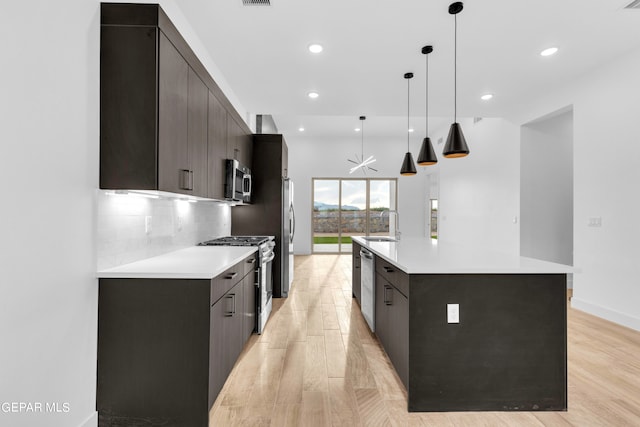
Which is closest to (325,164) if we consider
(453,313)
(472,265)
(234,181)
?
(234,181)

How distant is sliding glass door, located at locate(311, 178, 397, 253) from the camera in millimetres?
9484

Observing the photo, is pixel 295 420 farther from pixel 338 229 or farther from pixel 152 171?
pixel 338 229

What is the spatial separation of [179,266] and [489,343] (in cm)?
195

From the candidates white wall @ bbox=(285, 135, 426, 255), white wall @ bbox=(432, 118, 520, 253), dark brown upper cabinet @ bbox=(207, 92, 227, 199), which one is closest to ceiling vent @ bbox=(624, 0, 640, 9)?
white wall @ bbox=(432, 118, 520, 253)

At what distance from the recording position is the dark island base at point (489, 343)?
6.54ft

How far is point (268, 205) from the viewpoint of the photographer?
466cm

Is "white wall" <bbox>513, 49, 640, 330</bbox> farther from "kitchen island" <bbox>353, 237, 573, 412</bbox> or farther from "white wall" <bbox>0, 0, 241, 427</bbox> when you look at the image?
"white wall" <bbox>0, 0, 241, 427</bbox>

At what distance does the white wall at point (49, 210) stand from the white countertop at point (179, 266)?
0.18 metres

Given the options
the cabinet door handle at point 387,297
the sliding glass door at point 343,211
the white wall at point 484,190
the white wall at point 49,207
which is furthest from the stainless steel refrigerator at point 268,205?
the sliding glass door at point 343,211

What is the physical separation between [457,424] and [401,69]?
342 cm

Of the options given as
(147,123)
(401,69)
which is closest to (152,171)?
Result: (147,123)

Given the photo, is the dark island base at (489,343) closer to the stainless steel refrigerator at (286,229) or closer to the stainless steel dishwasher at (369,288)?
the stainless steel dishwasher at (369,288)

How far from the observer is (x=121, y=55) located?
1778 millimetres

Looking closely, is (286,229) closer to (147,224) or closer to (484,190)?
(147,224)
